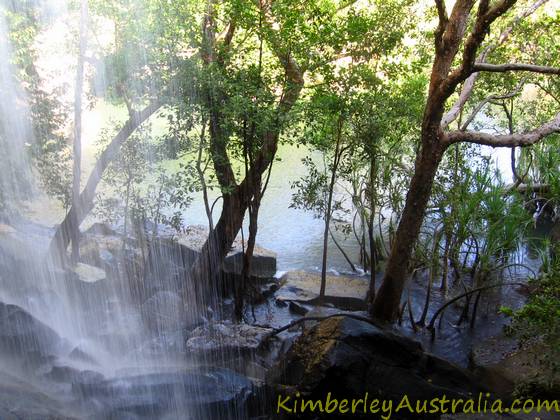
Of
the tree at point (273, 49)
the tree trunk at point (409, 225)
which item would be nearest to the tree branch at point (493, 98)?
the tree at point (273, 49)

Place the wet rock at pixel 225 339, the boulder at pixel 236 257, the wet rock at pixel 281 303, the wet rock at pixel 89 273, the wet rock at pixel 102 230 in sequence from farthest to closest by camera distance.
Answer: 1. the wet rock at pixel 102 230
2. the boulder at pixel 236 257
3. the wet rock at pixel 281 303
4. the wet rock at pixel 89 273
5. the wet rock at pixel 225 339

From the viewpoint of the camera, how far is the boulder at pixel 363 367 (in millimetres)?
6484

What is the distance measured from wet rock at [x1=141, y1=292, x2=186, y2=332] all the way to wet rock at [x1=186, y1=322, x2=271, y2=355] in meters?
0.57

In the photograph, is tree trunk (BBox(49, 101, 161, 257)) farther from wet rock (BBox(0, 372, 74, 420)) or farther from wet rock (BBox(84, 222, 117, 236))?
wet rock (BBox(0, 372, 74, 420))

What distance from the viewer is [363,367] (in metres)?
6.60

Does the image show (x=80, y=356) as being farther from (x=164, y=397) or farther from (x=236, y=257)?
(x=236, y=257)

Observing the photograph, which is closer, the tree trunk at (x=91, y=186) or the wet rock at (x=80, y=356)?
the wet rock at (x=80, y=356)

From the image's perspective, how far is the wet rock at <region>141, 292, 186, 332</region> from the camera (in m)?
9.56

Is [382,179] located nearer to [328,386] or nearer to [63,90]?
[328,386]

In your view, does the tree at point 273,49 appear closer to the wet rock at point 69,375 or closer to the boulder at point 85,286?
the boulder at point 85,286

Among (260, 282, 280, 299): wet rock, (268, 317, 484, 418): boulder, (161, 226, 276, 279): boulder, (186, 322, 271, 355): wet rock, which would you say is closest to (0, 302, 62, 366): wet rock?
(186, 322, 271, 355): wet rock

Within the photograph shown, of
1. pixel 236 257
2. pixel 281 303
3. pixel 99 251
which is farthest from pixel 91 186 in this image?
pixel 281 303

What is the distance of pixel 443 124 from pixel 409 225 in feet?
4.92

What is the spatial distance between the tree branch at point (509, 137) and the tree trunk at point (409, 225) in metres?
0.26
